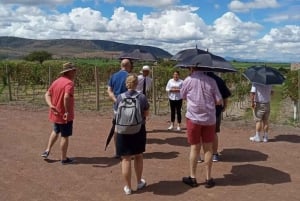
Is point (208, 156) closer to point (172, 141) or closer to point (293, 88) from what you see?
point (172, 141)

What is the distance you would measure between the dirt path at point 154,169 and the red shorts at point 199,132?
670mm

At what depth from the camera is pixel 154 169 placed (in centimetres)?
707

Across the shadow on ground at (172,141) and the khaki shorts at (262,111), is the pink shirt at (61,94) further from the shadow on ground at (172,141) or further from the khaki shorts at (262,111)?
the khaki shorts at (262,111)

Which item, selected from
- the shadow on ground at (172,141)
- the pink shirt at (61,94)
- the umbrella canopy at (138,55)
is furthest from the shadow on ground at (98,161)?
the umbrella canopy at (138,55)

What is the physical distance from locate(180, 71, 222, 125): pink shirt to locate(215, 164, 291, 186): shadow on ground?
3.38 feet

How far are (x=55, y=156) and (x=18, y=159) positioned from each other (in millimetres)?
639

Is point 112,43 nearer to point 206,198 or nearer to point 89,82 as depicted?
point 89,82

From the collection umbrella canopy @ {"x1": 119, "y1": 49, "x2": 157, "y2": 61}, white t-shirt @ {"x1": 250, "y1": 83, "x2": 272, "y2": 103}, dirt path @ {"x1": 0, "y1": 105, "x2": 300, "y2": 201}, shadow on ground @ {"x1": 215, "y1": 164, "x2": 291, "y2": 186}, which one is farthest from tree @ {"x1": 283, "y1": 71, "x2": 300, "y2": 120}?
shadow on ground @ {"x1": 215, "y1": 164, "x2": 291, "y2": 186}

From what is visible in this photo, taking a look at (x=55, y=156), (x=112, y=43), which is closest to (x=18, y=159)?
(x=55, y=156)

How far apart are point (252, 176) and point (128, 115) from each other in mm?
2341

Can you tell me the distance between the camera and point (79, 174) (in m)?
6.79

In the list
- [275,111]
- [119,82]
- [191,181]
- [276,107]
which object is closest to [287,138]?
[191,181]

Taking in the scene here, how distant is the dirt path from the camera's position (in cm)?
588

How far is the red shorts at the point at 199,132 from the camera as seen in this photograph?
19.7 ft
